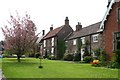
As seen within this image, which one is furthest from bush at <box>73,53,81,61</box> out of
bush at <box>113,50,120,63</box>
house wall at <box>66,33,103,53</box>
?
bush at <box>113,50,120,63</box>

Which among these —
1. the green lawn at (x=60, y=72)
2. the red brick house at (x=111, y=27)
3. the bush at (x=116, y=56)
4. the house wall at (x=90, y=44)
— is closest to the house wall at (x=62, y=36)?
the house wall at (x=90, y=44)

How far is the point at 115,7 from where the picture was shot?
3547cm

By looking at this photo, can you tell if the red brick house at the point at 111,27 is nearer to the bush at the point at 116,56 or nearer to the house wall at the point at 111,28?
the house wall at the point at 111,28

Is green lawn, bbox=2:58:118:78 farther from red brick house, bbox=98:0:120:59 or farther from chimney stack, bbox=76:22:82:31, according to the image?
chimney stack, bbox=76:22:82:31

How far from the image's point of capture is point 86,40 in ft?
174

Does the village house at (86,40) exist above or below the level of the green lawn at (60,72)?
above

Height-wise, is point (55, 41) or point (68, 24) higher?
point (68, 24)

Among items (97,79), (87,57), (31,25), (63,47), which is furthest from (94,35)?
(97,79)

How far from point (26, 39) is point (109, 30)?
14362 mm

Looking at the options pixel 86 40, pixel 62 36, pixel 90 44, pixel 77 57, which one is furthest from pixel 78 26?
pixel 90 44

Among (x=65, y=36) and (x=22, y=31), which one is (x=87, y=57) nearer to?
(x=22, y=31)

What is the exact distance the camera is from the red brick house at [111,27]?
35062 millimetres

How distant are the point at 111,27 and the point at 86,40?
665 inches

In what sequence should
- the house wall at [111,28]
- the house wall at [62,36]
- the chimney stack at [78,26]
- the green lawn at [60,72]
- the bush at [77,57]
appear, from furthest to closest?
1. the house wall at [62,36]
2. the chimney stack at [78,26]
3. the bush at [77,57]
4. the house wall at [111,28]
5. the green lawn at [60,72]
